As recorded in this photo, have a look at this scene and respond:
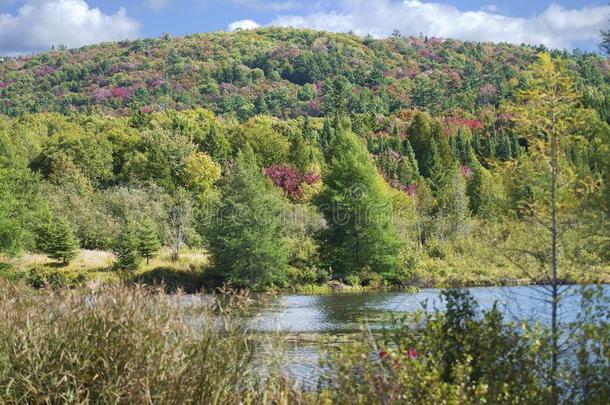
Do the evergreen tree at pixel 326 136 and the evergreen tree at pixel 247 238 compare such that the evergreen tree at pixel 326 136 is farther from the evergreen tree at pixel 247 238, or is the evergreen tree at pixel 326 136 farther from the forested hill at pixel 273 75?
the evergreen tree at pixel 247 238

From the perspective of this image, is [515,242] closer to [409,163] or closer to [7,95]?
[409,163]

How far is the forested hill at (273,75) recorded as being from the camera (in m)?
115

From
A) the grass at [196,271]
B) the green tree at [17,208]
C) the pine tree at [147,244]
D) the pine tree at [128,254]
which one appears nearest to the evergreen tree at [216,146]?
the green tree at [17,208]

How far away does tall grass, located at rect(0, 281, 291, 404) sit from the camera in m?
7.23

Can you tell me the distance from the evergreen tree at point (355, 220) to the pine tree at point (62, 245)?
46.5 feet

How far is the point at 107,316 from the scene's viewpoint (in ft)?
25.2

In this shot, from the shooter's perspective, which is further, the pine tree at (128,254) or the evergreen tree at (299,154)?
the evergreen tree at (299,154)

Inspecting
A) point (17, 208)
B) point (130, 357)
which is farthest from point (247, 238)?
point (130, 357)

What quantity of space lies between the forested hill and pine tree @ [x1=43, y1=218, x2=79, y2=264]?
2474 inches

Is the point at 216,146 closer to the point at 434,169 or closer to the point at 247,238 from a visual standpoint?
the point at 434,169

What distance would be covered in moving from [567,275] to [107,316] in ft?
17.1

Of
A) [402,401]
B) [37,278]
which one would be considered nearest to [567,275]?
[402,401]

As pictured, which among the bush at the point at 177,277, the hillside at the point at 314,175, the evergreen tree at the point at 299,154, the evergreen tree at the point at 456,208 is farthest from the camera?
the evergreen tree at the point at 299,154

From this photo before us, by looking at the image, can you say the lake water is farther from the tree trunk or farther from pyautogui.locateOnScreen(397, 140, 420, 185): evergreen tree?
pyautogui.locateOnScreen(397, 140, 420, 185): evergreen tree
